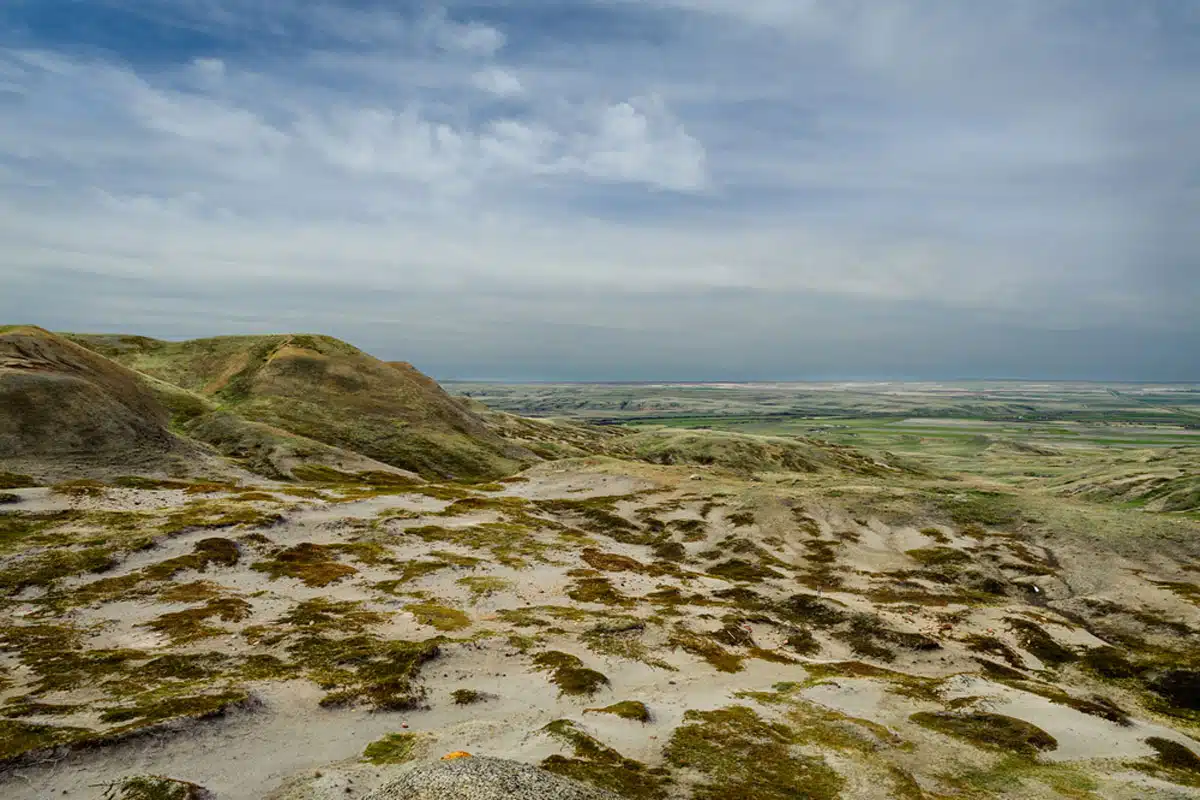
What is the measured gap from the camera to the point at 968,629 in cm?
6156

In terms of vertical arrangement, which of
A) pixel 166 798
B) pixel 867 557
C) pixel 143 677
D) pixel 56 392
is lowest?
pixel 867 557

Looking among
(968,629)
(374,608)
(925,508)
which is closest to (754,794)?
(374,608)

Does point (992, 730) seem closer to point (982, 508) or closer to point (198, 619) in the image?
point (198, 619)

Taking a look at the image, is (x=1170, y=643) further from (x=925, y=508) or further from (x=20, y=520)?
(x=20, y=520)

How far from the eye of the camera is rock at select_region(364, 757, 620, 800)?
62.4 feet

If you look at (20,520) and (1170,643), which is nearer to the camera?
(1170,643)

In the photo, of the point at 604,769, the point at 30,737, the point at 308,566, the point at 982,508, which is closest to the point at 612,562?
the point at 308,566

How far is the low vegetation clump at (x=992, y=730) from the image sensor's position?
1423 inches

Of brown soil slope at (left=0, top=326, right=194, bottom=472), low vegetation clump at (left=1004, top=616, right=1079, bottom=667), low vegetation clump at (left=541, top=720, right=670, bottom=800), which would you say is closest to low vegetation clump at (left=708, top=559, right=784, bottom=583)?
low vegetation clump at (left=1004, top=616, right=1079, bottom=667)

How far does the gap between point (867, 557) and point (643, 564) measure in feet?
113

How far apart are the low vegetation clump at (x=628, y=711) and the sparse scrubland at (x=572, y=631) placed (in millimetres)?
171

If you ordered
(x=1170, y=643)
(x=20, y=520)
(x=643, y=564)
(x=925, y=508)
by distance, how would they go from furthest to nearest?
(x=925, y=508) < (x=643, y=564) < (x=20, y=520) < (x=1170, y=643)

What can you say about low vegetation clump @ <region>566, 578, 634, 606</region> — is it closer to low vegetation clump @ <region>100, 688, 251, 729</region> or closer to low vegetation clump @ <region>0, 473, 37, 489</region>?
low vegetation clump @ <region>100, 688, 251, 729</region>

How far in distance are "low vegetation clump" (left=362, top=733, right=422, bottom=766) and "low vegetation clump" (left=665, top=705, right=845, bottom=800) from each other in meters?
12.5
